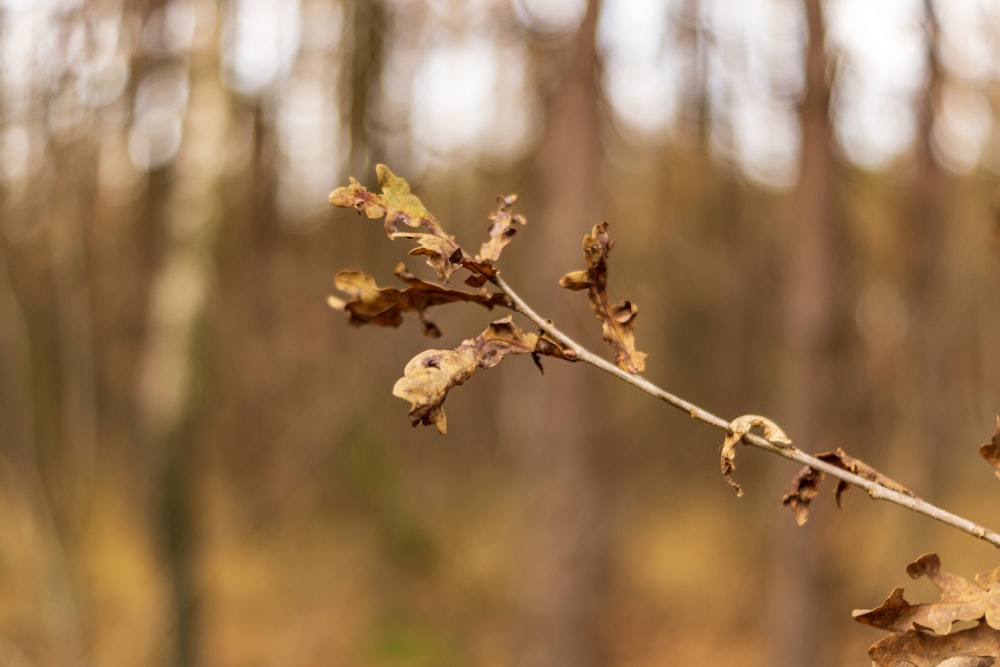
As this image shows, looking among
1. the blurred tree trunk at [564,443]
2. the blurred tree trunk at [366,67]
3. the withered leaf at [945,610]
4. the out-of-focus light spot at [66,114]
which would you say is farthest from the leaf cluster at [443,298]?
the blurred tree trunk at [366,67]

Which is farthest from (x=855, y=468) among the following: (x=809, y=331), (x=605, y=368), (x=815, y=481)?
(x=809, y=331)

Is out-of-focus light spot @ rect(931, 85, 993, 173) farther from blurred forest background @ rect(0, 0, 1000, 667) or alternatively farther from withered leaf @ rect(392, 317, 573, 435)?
withered leaf @ rect(392, 317, 573, 435)

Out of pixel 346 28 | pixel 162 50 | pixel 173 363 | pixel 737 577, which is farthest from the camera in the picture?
pixel 737 577

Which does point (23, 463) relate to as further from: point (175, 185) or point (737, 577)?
point (737, 577)

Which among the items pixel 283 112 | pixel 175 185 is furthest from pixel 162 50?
pixel 283 112

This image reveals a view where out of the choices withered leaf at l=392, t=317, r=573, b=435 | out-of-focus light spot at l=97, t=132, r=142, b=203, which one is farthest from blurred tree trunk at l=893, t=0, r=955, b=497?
out-of-focus light spot at l=97, t=132, r=142, b=203

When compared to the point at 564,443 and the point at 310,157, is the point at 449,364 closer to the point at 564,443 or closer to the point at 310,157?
the point at 564,443

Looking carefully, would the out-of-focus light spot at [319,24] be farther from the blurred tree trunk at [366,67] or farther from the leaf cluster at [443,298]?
the leaf cluster at [443,298]
